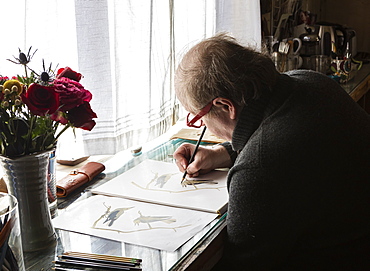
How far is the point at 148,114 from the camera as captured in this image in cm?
175

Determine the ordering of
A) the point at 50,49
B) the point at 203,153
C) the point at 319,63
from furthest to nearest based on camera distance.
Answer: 1. the point at 319,63
2. the point at 203,153
3. the point at 50,49

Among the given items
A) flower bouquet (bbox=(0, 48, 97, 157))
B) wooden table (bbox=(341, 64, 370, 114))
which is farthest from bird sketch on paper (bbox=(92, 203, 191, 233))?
wooden table (bbox=(341, 64, 370, 114))

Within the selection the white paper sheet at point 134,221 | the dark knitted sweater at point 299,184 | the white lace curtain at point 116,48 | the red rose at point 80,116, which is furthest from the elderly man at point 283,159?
the red rose at point 80,116

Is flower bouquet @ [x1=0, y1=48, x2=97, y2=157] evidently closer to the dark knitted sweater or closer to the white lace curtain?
the white lace curtain

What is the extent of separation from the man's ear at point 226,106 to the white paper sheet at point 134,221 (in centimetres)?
27

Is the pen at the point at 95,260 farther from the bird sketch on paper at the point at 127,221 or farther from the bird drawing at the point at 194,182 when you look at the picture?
the bird drawing at the point at 194,182

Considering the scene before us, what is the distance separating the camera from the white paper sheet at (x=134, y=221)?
3.76 feet

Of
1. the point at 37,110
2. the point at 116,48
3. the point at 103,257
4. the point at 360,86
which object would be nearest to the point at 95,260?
the point at 103,257

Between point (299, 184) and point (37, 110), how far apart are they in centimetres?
63

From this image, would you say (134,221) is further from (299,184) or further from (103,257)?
(299,184)

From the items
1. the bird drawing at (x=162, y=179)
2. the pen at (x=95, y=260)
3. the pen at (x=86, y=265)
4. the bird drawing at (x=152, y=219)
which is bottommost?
the bird drawing at (x=162, y=179)

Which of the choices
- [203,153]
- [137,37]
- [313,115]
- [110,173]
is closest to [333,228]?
[313,115]

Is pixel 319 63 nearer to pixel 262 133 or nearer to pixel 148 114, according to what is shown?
pixel 148 114

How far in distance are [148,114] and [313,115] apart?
0.66 metres
